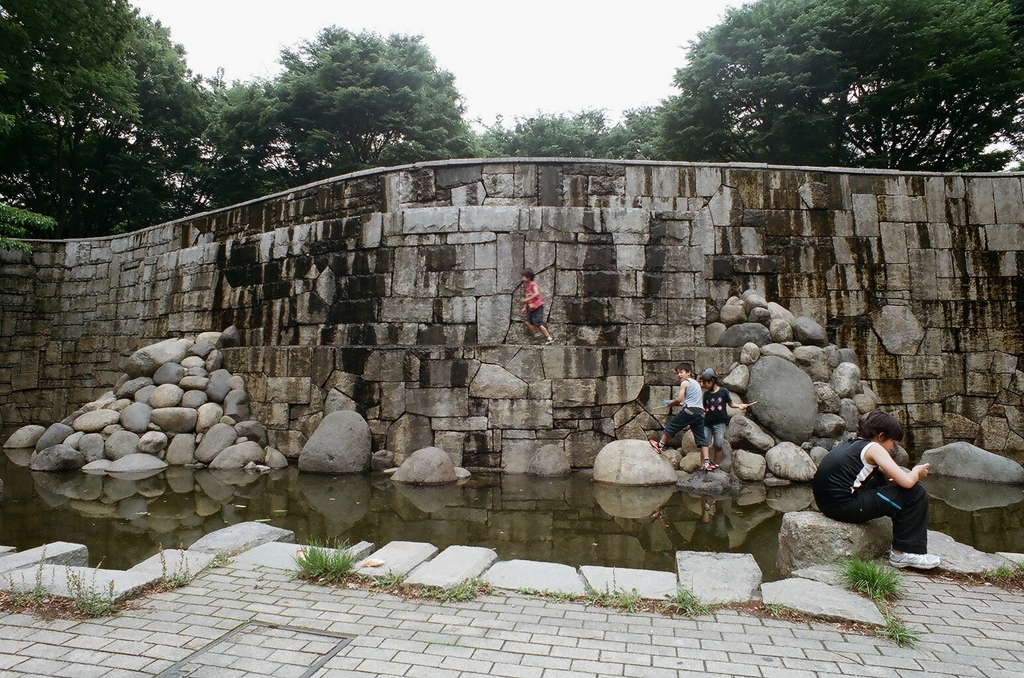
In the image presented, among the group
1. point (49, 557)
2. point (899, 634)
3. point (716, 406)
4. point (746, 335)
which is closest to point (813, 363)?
point (746, 335)

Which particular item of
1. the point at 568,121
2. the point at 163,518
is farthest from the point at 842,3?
the point at 163,518

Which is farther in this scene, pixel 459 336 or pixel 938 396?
pixel 938 396

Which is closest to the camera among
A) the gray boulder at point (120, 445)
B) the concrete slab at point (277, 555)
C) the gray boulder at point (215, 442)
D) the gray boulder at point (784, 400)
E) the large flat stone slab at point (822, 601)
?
the large flat stone slab at point (822, 601)

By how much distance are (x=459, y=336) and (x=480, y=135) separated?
19.1 meters

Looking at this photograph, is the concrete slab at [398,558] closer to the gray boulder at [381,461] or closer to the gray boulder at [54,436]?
the gray boulder at [381,461]

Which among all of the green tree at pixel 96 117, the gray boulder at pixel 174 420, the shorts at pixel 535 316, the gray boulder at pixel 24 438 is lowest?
the gray boulder at pixel 24 438

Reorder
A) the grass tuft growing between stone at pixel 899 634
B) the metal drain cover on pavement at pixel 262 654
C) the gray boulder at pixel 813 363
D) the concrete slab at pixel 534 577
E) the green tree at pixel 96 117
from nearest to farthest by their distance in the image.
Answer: the metal drain cover on pavement at pixel 262 654 → the grass tuft growing between stone at pixel 899 634 → the concrete slab at pixel 534 577 → the gray boulder at pixel 813 363 → the green tree at pixel 96 117

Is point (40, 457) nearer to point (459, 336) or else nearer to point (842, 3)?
point (459, 336)

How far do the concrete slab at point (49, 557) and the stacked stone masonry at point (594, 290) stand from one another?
16.1 ft

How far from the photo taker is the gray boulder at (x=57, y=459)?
8805 millimetres

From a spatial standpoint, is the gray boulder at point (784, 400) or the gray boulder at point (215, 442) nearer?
the gray boulder at point (784, 400)

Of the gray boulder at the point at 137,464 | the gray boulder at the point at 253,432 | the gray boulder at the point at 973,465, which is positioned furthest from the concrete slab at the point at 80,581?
the gray boulder at the point at 973,465

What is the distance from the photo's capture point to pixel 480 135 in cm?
2614

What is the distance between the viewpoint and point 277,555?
429 centimetres
